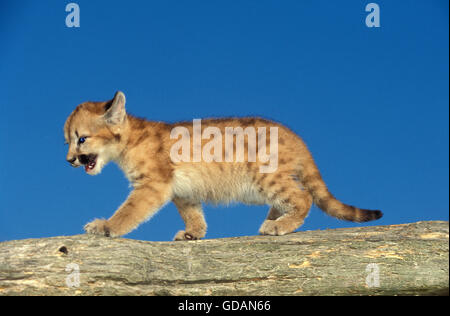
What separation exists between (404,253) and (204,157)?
96.6 inches

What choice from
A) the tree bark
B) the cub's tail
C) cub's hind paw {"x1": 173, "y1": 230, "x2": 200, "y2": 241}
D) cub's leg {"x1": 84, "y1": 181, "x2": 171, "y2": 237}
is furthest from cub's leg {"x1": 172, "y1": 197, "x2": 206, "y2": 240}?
the cub's tail

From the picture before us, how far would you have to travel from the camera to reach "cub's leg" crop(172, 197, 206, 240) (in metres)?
5.89

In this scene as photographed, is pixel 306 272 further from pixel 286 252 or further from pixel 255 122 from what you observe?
pixel 255 122

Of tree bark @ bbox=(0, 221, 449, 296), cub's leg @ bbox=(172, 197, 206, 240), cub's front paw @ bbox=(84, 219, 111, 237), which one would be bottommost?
tree bark @ bbox=(0, 221, 449, 296)

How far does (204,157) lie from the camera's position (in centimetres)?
567

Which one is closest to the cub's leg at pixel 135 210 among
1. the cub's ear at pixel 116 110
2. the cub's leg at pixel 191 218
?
the cub's leg at pixel 191 218

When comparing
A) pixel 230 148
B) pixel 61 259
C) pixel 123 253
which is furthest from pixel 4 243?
pixel 230 148

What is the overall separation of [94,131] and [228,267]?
2221 millimetres

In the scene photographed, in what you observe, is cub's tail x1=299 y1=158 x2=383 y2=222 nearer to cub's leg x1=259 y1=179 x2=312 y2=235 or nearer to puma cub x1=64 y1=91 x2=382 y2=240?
puma cub x1=64 y1=91 x2=382 y2=240

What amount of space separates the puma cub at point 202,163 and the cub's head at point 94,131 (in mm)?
11

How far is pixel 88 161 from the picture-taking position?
5477 mm

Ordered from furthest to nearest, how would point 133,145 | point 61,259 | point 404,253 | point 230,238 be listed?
point 133,145 → point 230,238 → point 404,253 → point 61,259

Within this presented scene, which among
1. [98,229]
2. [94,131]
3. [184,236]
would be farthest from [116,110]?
[184,236]

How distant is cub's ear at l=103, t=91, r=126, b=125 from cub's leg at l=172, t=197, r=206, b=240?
126 cm
